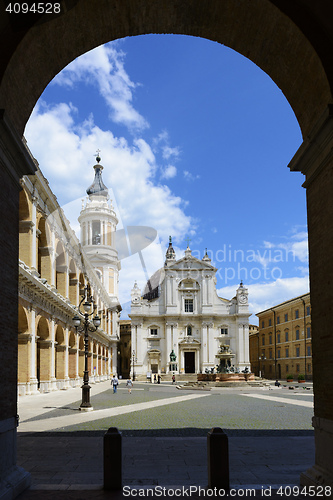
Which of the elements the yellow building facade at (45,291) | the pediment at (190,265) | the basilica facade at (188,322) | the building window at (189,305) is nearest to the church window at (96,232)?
the basilica facade at (188,322)

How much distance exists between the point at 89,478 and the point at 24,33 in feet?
23.8

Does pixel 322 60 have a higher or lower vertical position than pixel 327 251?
higher

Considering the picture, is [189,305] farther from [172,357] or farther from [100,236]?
[100,236]

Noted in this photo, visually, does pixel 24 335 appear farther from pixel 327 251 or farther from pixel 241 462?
pixel 327 251

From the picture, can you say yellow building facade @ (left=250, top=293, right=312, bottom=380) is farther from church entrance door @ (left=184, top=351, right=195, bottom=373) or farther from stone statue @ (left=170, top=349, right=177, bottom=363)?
stone statue @ (left=170, top=349, right=177, bottom=363)

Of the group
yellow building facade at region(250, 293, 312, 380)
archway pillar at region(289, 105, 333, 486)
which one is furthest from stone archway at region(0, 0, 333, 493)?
yellow building facade at region(250, 293, 312, 380)

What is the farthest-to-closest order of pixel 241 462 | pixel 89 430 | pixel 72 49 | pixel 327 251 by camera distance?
pixel 89 430, pixel 241 462, pixel 72 49, pixel 327 251

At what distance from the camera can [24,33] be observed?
25.1 ft

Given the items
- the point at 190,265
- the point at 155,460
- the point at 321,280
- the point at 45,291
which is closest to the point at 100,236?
the point at 190,265

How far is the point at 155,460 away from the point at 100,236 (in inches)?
2698

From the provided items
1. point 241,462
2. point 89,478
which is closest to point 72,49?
point 89,478

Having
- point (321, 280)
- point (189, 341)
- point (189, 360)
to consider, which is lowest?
point (189, 360)

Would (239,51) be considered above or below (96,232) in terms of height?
below

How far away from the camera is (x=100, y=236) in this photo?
7756 centimetres
